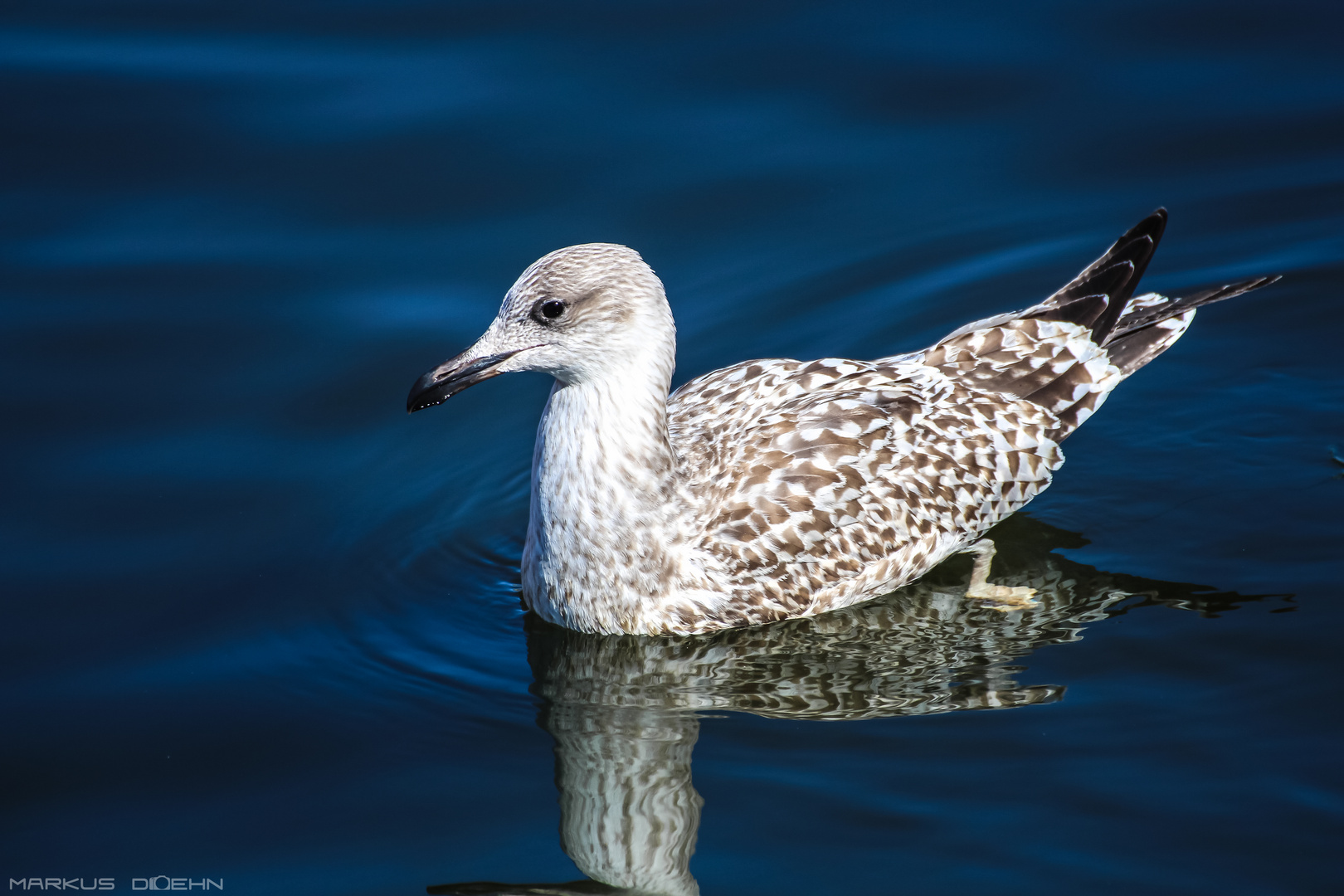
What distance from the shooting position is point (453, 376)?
648 cm

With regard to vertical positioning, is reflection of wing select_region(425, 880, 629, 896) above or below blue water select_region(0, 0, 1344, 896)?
below

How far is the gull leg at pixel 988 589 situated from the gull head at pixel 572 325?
2.05m

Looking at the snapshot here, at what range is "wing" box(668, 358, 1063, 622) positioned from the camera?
7.01 m

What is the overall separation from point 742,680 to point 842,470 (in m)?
1.13

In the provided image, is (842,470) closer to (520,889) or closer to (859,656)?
(859,656)

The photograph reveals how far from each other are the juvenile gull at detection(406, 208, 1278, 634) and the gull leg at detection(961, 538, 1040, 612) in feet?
0.04

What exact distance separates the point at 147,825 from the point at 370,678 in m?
1.13

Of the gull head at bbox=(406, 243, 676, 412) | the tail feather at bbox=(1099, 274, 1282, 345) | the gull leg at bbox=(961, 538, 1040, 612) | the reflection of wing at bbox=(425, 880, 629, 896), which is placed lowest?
Result: the reflection of wing at bbox=(425, 880, 629, 896)

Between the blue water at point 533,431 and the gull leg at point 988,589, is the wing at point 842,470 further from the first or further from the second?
the blue water at point 533,431

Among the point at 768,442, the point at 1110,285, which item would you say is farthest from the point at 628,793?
the point at 1110,285

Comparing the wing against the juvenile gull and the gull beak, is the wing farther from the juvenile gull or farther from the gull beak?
the gull beak

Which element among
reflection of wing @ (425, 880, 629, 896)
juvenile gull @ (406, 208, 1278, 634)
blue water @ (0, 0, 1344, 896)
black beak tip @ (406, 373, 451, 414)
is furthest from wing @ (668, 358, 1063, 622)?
reflection of wing @ (425, 880, 629, 896)

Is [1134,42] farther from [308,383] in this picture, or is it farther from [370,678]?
[370,678]

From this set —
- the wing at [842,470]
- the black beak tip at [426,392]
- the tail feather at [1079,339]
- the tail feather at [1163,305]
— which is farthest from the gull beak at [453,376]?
the tail feather at [1163,305]
